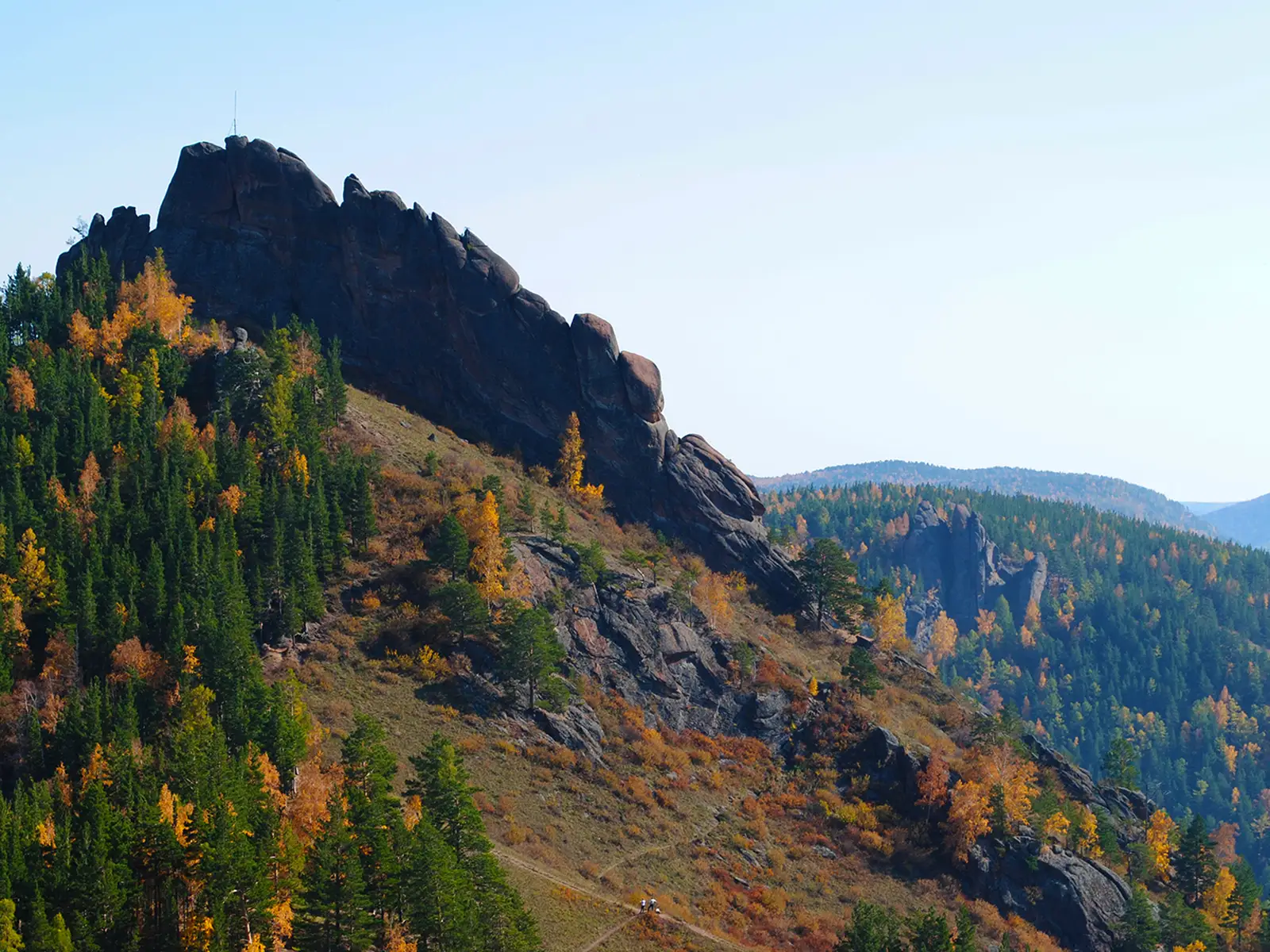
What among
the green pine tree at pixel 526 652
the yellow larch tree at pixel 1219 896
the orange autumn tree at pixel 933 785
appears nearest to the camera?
the green pine tree at pixel 526 652

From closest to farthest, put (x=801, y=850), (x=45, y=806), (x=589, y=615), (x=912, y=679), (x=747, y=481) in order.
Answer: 1. (x=45, y=806)
2. (x=801, y=850)
3. (x=589, y=615)
4. (x=912, y=679)
5. (x=747, y=481)

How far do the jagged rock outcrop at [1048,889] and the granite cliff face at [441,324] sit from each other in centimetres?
4465

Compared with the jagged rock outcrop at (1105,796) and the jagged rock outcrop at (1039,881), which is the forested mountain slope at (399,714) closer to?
the jagged rock outcrop at (1039,881)

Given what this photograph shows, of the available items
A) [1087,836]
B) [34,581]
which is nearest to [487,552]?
[34,581]

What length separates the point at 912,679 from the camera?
137 metres

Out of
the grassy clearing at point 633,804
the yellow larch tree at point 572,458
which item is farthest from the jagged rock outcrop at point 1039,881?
the yellow larch tree at point 572,458

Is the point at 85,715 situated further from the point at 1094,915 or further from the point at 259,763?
the point at 1094,915

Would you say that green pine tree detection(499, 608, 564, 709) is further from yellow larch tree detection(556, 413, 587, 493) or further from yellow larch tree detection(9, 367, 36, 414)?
yellow larch tree detection(9, 367, 36, 414)

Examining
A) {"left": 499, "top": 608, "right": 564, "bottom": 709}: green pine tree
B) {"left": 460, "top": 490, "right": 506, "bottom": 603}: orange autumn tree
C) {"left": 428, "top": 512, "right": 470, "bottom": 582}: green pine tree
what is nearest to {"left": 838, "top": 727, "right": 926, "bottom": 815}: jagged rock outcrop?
{"left": 499, "top": 608, "right": 564, "bottom": 709}: green pine tree

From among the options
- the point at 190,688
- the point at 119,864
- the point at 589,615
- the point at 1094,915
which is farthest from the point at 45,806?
the point at 1094,915

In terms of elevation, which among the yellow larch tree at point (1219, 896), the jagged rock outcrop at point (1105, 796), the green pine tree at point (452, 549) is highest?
the green pine tree at point (452, 549)

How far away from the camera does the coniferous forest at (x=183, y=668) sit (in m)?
62.0

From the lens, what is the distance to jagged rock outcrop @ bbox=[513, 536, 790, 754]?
370 feet

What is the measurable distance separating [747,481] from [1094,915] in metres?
68.9
